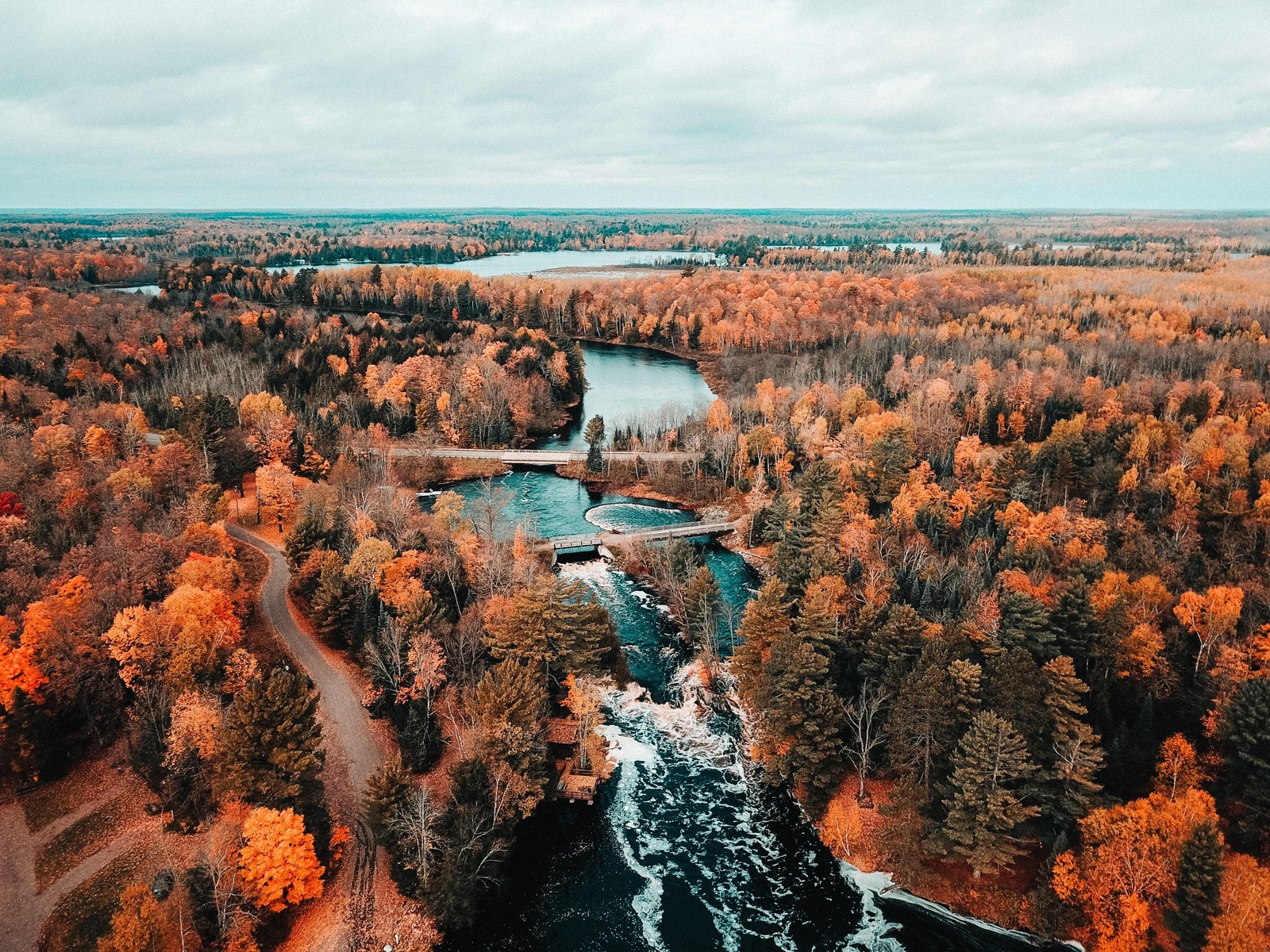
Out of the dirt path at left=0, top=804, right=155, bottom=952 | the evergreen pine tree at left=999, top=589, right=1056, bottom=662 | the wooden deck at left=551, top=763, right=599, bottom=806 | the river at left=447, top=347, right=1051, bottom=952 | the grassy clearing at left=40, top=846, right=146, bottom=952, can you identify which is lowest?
the river at left=447, top=347, right=1051, bottom=952

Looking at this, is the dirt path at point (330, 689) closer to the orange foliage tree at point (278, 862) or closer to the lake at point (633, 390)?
the orange foliage tree at point (278, 862)

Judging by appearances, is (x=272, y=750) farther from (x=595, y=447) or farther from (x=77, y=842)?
(x=595, y=447)

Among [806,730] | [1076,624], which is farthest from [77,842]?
[1076,624]

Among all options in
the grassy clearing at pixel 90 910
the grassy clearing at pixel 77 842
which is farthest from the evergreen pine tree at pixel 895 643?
the grassy clearing at pixel 77 842

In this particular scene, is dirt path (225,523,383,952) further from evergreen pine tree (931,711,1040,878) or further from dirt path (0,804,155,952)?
evergreen pine tree (931,711,1040,878)

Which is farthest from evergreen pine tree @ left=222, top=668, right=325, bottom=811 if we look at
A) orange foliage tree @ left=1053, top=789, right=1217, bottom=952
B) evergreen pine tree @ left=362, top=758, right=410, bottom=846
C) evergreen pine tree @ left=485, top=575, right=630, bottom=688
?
orange foliage tree @ left=1053, top=789, right=1217, bottom=952

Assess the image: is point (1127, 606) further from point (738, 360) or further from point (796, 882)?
point (738, 360)

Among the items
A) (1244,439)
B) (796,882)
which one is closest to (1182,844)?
(796,882)
